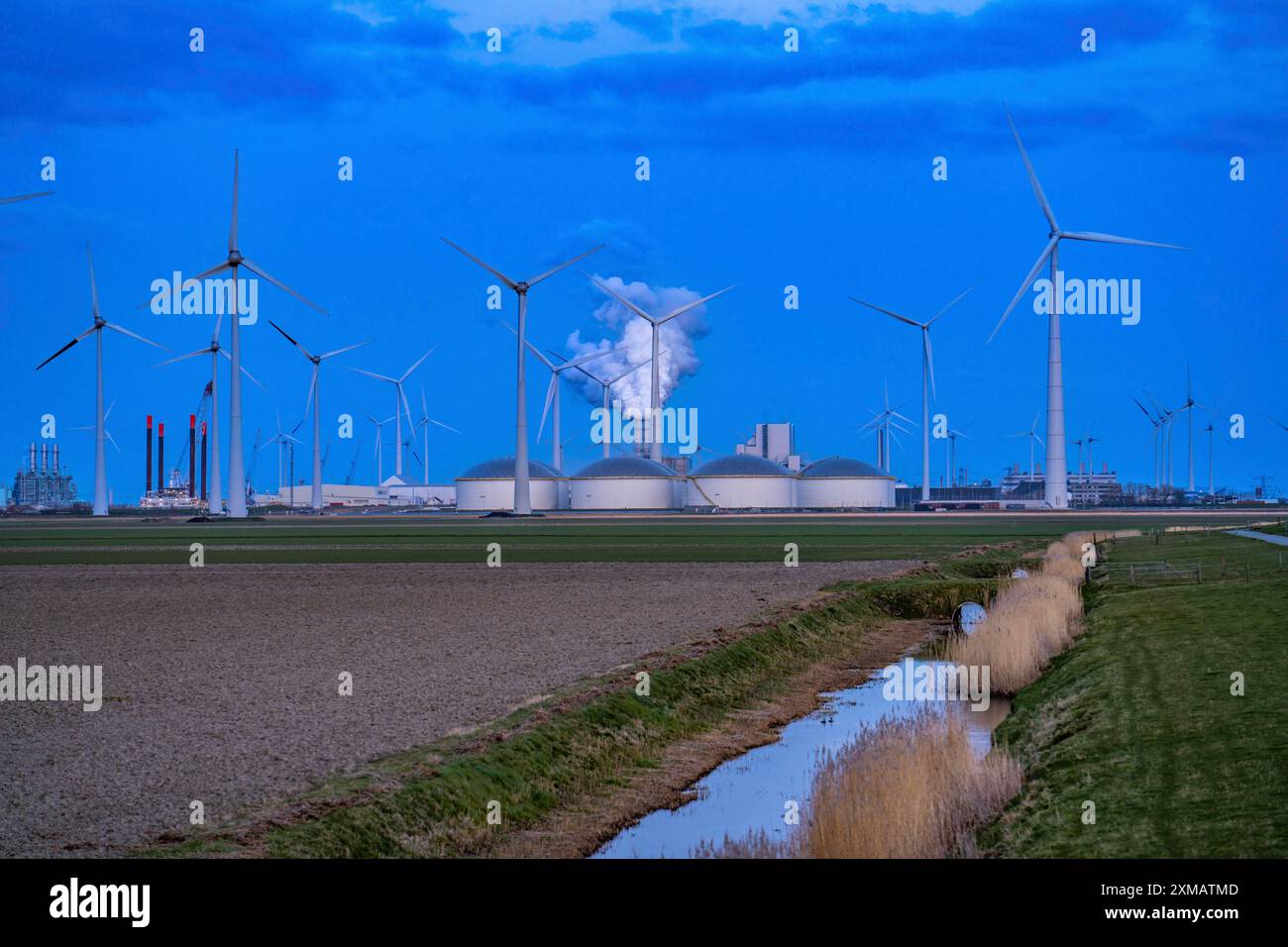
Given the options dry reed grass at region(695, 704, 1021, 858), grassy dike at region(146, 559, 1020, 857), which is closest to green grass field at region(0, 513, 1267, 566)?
grassy dike at region(146, 559, 1020, 857)

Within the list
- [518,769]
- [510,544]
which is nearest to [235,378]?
[510,544]

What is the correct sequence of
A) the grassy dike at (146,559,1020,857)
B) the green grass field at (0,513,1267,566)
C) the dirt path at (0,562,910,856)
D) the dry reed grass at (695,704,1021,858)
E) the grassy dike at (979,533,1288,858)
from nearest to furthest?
the grassy dike at (979,533,1288,858)
the grassy dike at (146,559,1020,857)
the dry reed grass at (695,704,1021,858)
the dirt path at (0,562,910,856)
the green grass field at (0,513,1267,566)

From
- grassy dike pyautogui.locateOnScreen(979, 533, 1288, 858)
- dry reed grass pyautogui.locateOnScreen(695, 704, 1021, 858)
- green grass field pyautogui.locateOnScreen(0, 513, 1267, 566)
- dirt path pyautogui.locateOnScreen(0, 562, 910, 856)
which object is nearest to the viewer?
grassy dike pyautogui.locateOnScreen(979, 533, 1288, 858)

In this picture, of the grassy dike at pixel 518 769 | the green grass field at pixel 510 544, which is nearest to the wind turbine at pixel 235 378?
the green grass field at pixel 510 544

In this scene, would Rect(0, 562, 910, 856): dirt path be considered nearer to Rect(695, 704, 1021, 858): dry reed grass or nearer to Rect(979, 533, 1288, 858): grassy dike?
Rect(695, 704, 1021, 858): dry reed grass

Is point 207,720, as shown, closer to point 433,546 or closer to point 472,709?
point 472,709

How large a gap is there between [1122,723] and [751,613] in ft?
74.4

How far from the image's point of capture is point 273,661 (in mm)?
34875

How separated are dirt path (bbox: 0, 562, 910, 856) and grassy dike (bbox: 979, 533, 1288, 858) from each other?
9.69 m

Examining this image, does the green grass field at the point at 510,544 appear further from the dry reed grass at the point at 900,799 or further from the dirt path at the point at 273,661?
the dry reed grass at the point at 900,799

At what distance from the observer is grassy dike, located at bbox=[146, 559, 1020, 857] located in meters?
18.3

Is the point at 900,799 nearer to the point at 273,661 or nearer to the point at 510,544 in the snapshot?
the point at 273,661

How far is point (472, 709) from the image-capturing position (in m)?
27.5
